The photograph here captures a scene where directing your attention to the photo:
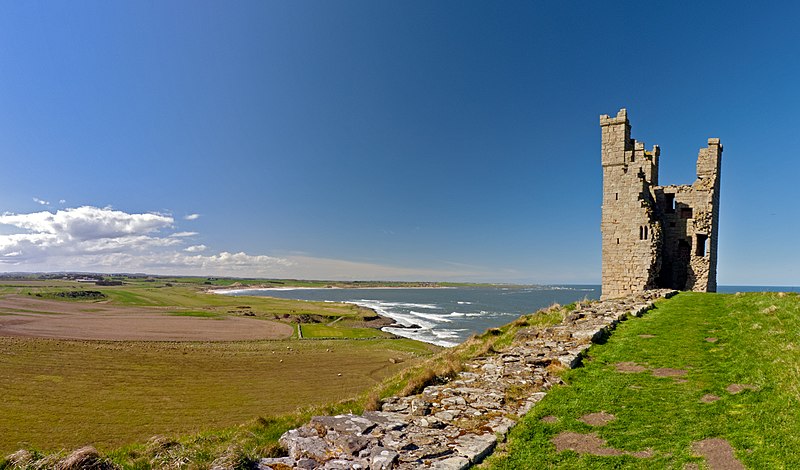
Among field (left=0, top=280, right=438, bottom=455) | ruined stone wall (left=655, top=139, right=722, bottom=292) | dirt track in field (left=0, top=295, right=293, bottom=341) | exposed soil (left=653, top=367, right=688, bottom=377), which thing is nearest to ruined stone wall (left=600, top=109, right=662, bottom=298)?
ruined stone wall (left=655, top=139, right=722, bottom=292)

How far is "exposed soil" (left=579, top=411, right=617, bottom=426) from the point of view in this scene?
24.4 ft

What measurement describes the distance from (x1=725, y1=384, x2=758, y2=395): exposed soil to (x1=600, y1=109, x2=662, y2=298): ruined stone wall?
19.3m

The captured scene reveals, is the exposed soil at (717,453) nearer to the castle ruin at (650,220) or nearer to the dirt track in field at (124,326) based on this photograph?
the castle ruin at (650,220)

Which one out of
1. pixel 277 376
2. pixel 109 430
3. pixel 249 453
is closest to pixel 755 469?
pixel 249 453

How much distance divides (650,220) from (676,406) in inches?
841

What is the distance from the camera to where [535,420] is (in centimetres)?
763

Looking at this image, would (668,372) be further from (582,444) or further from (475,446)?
(475,446)

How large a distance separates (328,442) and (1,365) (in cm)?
5281

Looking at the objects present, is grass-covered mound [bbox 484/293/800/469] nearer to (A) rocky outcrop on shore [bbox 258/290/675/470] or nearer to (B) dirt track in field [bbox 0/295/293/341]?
(A) rocky outcrop on shore [bbox 258/290/675/470]

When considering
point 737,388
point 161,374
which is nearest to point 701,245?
point 737,388

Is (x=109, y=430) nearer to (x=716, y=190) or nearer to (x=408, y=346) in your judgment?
(x=408, y=346)

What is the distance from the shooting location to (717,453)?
5941 mm

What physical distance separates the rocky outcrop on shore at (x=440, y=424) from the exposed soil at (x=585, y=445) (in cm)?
91

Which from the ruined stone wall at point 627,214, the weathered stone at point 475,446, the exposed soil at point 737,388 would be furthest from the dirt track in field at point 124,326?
the exposed soil at point 737,388
